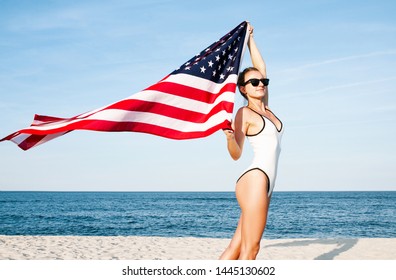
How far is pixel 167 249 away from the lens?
10.5m

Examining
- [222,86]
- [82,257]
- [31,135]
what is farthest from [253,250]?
[82,257]

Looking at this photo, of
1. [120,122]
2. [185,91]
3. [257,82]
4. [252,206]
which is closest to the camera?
[252,206]

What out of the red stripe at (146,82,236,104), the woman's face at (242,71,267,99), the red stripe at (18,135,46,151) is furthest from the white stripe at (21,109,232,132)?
the woman's face at (242,71,267,99)

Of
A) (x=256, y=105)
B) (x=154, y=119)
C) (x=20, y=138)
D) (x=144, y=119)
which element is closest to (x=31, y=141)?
(x=20, y=138)

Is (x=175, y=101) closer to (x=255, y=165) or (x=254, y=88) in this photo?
(x=254, y=88)

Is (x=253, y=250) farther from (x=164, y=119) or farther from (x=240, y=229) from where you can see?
(x=164, y=119)

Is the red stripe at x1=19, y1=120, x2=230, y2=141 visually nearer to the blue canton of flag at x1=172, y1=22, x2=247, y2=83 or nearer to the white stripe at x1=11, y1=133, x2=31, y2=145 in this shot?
the white stripe at x1=11, y1=133, x2=31, y2=145

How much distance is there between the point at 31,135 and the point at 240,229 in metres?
2.45

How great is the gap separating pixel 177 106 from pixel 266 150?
4.06 feet

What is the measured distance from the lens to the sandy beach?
9.34 metres

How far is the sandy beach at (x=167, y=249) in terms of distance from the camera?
368 inches

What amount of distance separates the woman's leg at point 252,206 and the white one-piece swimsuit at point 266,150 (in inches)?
2.4

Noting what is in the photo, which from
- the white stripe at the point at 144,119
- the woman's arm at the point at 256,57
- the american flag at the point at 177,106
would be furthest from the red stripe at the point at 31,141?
the woman's arm at the point at 256,57

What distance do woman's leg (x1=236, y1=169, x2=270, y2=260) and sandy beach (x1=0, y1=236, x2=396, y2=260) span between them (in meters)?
5.56
